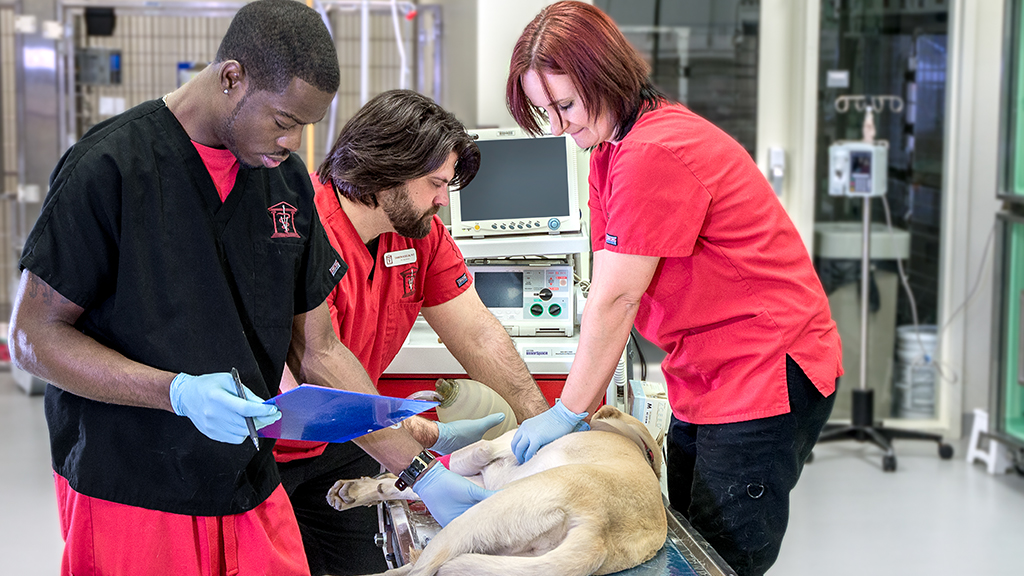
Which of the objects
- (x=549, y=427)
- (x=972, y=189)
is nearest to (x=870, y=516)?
(x=972, y=189)

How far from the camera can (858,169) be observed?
406 cm

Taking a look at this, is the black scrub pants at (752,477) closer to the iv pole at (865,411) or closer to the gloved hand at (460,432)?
the gloved hand at (460,432)

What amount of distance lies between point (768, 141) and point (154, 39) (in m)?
3.83

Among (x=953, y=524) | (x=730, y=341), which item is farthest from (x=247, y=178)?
(x=953, y=524)

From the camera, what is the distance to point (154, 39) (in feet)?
18.0

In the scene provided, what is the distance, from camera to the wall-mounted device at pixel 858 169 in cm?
402

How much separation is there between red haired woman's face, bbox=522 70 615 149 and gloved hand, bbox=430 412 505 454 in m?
0.71

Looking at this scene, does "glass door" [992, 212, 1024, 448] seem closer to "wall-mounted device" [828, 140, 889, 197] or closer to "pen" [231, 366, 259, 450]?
"wall-mounted device" [828, 140, 889, 197]

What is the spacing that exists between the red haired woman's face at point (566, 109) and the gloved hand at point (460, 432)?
0.71 meters

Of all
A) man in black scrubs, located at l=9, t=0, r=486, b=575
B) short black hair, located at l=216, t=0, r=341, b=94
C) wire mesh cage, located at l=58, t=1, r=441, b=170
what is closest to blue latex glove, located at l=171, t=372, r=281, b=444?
man in black scrubs, located at l=9, t=0, r=486, b=575

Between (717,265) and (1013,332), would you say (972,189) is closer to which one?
(1013,332)

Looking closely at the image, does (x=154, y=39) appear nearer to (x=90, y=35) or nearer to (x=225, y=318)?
(x=90, y=35)

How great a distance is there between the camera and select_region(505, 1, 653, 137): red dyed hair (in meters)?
1.43

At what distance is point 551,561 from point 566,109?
76 centimetres
